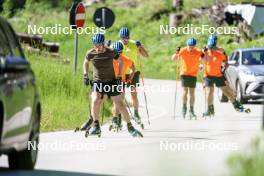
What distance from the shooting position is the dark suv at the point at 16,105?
37.7ft

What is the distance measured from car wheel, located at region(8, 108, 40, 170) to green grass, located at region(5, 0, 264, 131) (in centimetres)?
768

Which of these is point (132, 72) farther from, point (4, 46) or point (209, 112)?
point (4, 46)

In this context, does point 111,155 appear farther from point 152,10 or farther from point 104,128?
point 152,10

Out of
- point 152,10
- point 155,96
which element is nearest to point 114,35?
point 152,10

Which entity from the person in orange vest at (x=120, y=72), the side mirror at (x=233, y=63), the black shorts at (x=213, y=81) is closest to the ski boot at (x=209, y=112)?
the black shorts at (x=213, y=81)

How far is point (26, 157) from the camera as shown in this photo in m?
13.0

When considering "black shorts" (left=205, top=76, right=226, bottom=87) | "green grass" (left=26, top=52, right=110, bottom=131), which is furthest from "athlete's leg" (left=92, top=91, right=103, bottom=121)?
"black shorts" (left=205, top=76, right=226, bottom=87)

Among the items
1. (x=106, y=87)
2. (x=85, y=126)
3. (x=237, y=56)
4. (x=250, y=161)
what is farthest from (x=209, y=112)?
(x=250, y=161)

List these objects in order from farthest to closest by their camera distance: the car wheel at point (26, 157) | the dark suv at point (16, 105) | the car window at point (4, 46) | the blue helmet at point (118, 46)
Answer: the blue helmet at point (118, 46)
the car wheel at point (26, 157)
the car window at point (4, 46)
the dark suv at point (16, 105)

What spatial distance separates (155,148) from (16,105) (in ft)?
16.6

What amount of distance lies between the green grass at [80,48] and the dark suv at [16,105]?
7.79m

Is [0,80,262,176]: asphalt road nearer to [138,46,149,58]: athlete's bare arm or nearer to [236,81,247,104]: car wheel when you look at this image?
[138,46,149,58]: athlete's bare arm

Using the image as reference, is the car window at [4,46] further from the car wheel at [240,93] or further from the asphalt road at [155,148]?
the car wheel at [240,93]

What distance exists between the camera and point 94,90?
18.6 m
